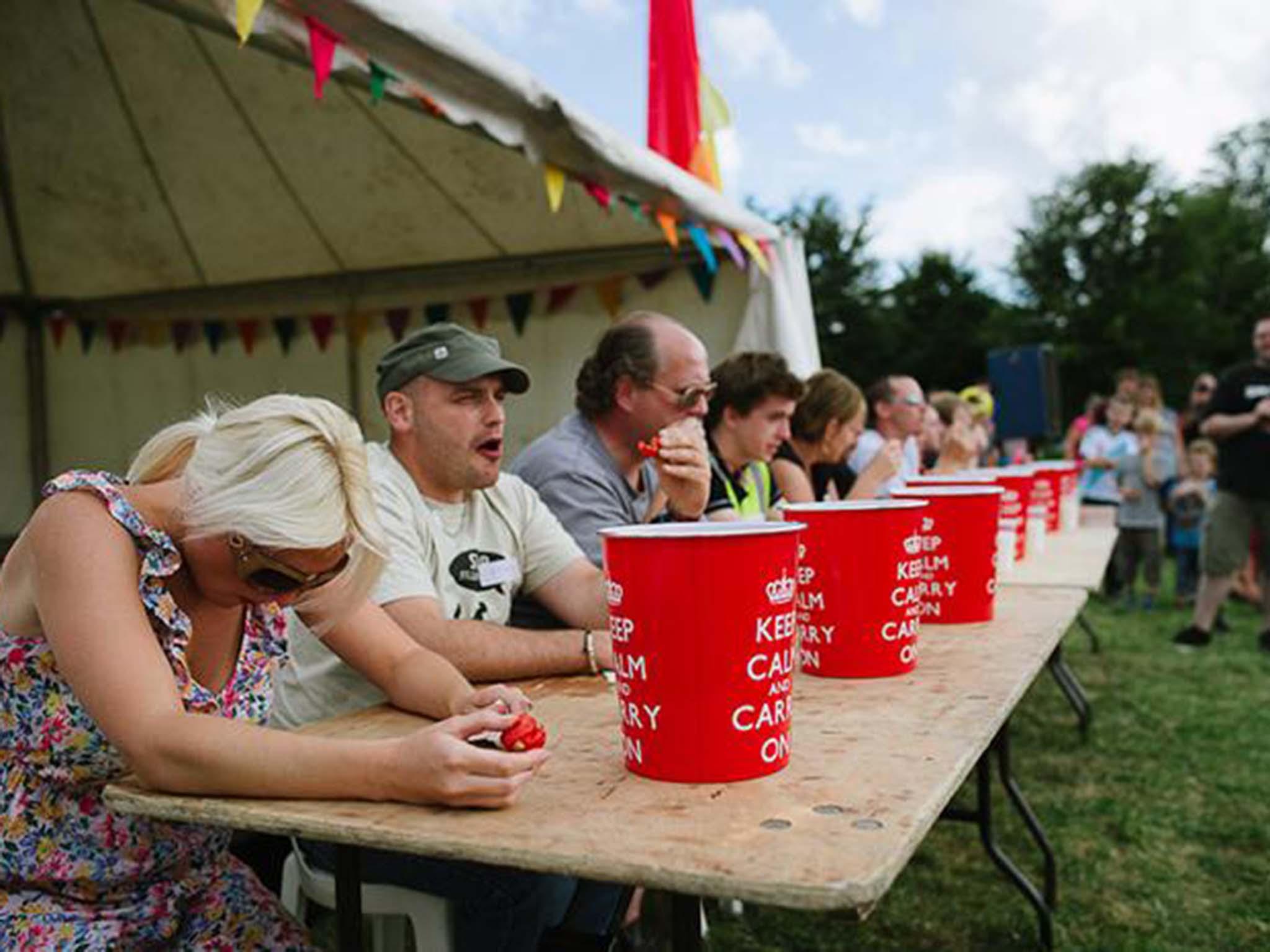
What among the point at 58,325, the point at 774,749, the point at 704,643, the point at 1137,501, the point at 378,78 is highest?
the point at 378,78

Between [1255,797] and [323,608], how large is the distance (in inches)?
122

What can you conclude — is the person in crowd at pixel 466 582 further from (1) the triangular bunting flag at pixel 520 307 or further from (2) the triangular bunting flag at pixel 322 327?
(2) the triangular bunting flag at pixel 322 327

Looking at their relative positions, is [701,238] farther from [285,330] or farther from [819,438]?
[285,330]

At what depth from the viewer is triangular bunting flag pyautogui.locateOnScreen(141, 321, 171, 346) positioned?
5.68 meters

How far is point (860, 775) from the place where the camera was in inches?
37.0

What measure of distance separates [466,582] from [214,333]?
440 cm

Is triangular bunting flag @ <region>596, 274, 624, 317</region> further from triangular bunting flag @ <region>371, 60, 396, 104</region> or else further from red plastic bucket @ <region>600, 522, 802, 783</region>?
red plastic bucket @ <region>600, 522, 802, 783</region>

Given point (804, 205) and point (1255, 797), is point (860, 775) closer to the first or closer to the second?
point (1255, 797)

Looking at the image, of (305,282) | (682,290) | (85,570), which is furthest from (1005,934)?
(305,282)

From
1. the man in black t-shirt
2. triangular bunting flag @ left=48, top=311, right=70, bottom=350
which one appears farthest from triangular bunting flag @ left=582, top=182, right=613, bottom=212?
triangular bunting flag @ left=48, top=311, right=70, bottom=350

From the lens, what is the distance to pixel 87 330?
5.77 meters

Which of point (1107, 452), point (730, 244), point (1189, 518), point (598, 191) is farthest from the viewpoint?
point (1189, 518)

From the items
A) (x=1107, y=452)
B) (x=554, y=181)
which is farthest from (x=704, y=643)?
(x=1107, y=452)

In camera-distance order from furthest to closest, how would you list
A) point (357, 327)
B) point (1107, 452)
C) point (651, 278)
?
1. point (1107, 452)
2. point (357, 327)
3. point (651, 278)
